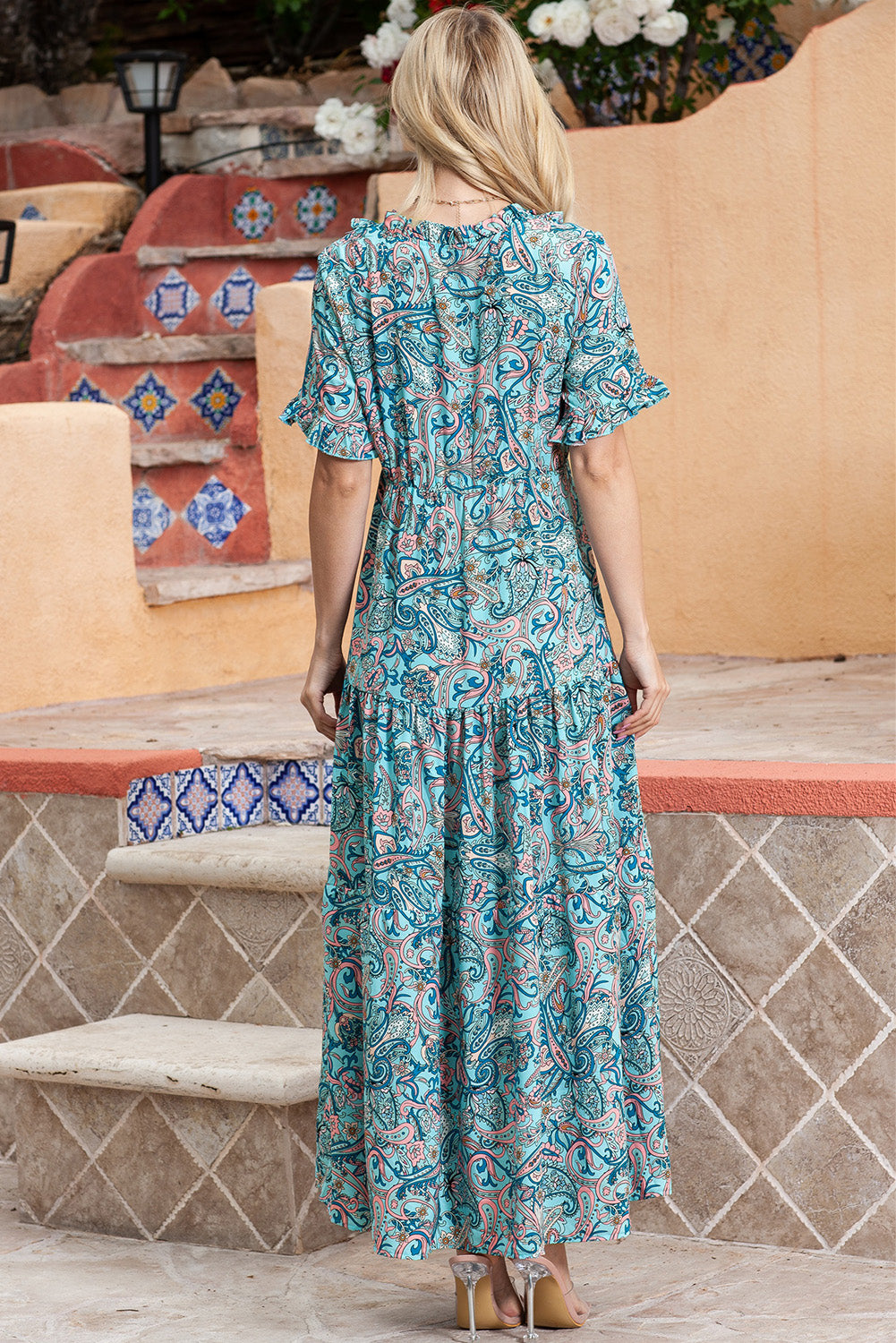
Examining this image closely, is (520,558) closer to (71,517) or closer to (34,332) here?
(71,517)

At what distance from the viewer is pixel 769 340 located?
5.11 meters

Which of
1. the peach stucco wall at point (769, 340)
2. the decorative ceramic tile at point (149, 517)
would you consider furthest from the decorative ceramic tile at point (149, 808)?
the decorative ceramic tile at point (149, 517)

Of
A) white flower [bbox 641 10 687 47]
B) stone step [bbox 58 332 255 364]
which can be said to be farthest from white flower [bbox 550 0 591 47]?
stone step [bbox 58 332 255 364]

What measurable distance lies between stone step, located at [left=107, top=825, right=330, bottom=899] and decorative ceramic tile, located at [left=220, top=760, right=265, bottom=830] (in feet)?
0.34

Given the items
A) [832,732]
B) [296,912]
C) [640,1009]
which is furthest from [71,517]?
[640,1009]

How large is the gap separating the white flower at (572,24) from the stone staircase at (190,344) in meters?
1.29

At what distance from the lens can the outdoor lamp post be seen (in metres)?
6.87

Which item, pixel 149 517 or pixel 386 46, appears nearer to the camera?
pixel 149 517

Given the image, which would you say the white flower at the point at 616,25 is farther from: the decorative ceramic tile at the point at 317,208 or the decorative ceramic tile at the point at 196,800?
the decorative ceramic tile at the point at 196,800

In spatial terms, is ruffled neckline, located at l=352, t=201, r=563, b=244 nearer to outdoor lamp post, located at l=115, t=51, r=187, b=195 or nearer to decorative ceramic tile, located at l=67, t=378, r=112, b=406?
decorative ceramic tile, located at l=67, t=378, r=112, b=406

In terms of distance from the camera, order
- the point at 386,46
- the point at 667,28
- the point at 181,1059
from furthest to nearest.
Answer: the point at 386,46 < the point at 667,28 < the point at 181,1059

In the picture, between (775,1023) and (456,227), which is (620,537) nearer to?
(456,227)

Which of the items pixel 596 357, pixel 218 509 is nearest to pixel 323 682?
pixel 596 357

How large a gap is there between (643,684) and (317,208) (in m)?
4.48
